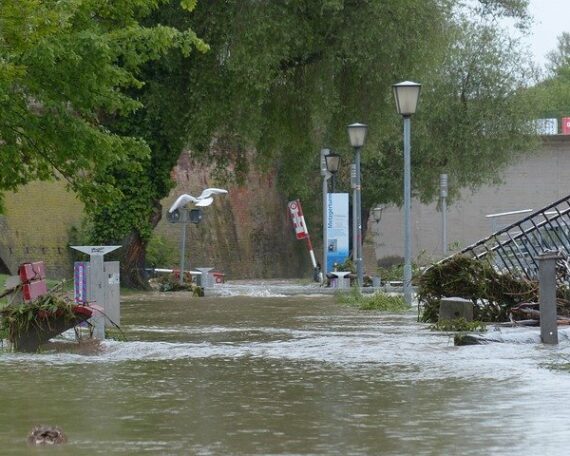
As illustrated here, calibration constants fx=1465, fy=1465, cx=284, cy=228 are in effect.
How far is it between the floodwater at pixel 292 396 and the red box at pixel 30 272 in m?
1.30

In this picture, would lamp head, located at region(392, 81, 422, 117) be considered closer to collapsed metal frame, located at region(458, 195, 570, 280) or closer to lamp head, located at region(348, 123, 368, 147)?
collapsed metal frame, located at region(458, 195, 570, 280)

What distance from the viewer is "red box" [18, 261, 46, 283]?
15.8 metres

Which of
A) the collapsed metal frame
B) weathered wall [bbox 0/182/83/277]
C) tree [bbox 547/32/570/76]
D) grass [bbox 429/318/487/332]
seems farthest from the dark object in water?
tree [bbox 547/32/570/76]

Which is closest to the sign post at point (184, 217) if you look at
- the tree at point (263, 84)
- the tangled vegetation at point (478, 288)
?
the tree at point (263, 84)

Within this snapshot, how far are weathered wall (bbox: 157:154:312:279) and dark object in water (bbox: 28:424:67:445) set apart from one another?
43.8 meters

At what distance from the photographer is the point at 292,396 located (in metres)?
10.4

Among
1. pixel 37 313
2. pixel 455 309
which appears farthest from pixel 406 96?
pixel 37 313

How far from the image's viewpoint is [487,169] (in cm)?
5581

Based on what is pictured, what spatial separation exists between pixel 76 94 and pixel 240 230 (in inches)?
1311

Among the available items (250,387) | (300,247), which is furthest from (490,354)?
(300,247)

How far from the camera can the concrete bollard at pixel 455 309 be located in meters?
17.8

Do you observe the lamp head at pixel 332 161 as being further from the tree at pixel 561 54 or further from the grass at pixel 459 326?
the tree at pixel 561 54

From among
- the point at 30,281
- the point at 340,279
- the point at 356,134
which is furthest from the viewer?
the point at 340,279

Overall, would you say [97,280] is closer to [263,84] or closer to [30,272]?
[30,272]
